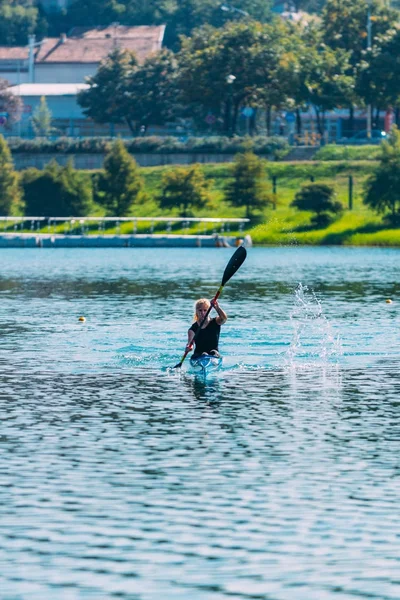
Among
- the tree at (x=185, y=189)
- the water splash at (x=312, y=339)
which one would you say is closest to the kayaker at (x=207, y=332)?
the water splash at (x=312, y=339)

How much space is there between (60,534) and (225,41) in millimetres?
143108

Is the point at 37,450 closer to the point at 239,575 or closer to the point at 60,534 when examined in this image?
the point at 60,534

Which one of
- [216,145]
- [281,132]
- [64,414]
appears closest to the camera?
[64,414]

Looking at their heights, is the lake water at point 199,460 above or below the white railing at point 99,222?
below

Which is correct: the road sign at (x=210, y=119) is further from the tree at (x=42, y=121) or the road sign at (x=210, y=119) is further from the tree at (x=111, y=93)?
the tree at (x=42, y=121)

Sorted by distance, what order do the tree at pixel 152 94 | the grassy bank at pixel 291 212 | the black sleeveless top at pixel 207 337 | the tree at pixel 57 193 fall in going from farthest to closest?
the tree at pixel 152 94
the tree at pixel 57 193
the grassy bank at pixel 291 212
the black sleeveless top at pixel 207 337

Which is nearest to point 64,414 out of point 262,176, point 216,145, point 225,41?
point 262,176

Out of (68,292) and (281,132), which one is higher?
(281,132)

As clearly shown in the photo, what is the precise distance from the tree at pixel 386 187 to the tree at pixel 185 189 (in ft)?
50.1

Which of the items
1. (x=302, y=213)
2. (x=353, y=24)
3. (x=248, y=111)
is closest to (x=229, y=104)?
(x=248, y=111)

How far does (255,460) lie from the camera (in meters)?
27.8

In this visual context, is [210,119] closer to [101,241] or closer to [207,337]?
[101,241]

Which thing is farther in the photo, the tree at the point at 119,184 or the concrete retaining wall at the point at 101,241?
the tree at the point at 119,184

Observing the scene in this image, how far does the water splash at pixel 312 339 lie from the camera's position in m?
45.0
